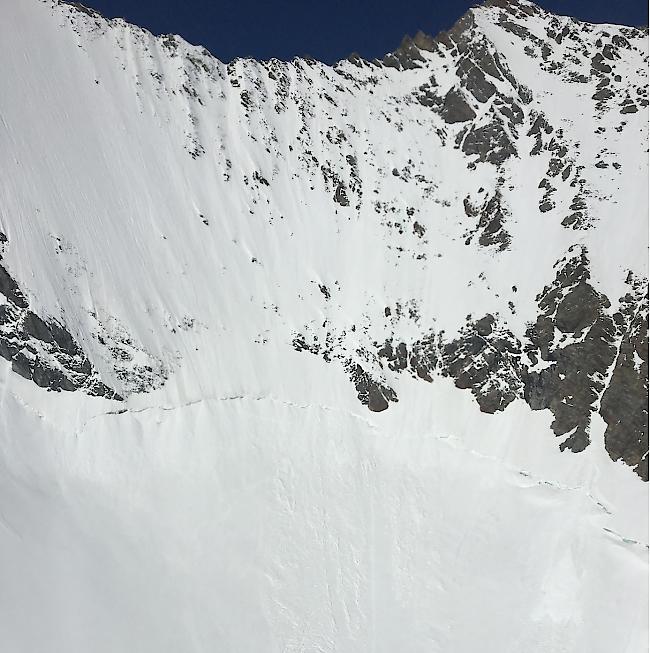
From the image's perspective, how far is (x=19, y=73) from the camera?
184 feet

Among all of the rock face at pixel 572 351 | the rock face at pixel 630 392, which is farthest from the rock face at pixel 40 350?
the rock face at pixel 630 392

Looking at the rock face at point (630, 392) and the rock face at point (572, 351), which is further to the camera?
the rock face at point (572, 351)

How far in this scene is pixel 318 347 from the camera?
165 ft

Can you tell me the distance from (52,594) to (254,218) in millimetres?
35728

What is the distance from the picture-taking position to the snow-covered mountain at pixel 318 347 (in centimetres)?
3541

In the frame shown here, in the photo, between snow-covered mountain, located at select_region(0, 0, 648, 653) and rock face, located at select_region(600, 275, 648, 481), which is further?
rock face, located at select_region(600, 275, 648, 481)

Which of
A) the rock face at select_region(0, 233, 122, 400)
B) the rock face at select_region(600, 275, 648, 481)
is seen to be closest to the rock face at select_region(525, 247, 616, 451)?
the rock face at select_region(600, 275, 648, 481)

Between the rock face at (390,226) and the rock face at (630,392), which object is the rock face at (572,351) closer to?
the rock face at (390,226)

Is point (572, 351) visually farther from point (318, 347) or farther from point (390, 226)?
point (390, 226)

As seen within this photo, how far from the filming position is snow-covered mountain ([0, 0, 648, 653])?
116ft

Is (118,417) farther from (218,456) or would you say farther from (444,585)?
(444,585)

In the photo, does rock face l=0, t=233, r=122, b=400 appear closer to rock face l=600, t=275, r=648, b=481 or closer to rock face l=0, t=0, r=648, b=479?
rock face l=0, t=0, r=648, b=479

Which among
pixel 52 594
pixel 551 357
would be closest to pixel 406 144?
pixel 551 357

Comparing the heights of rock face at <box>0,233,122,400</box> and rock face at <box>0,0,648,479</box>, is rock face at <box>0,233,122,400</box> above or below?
below
